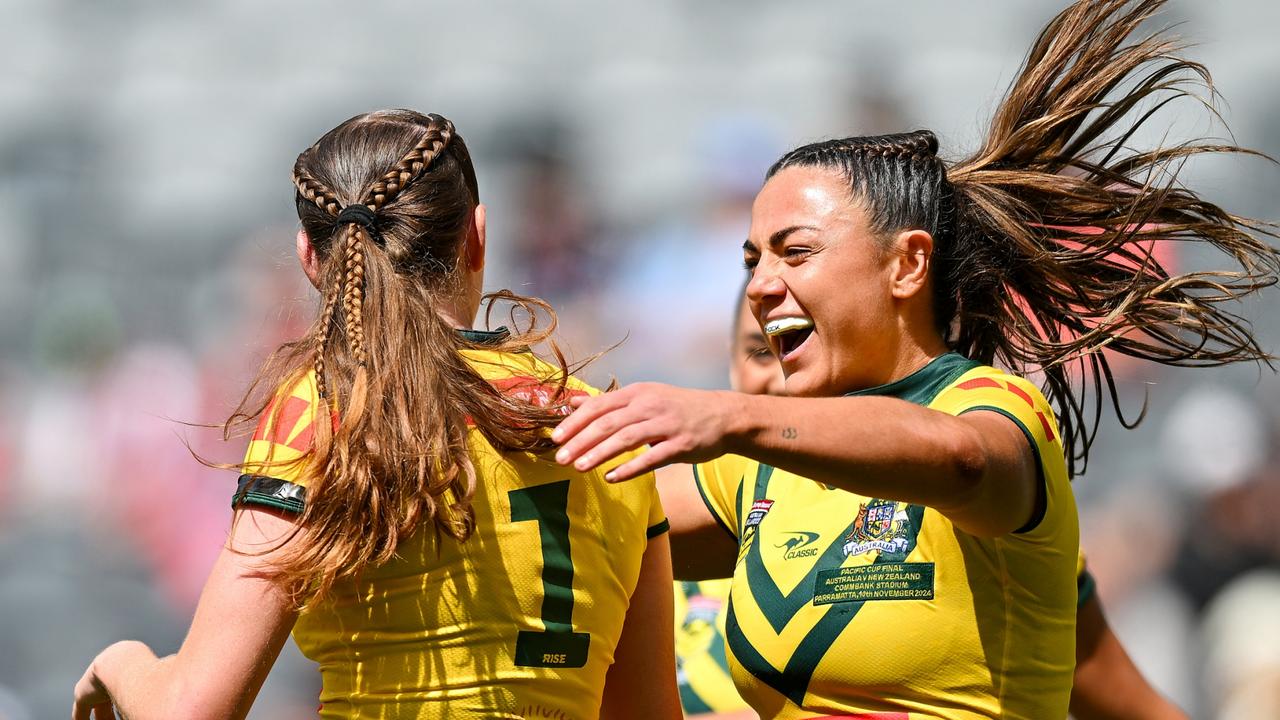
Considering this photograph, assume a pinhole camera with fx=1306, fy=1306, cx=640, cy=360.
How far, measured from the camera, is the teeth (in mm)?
2148

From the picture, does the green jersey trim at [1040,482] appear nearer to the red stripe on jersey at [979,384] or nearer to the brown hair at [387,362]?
the red stripe on jersey at [979,384]

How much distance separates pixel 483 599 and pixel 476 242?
1.81ft

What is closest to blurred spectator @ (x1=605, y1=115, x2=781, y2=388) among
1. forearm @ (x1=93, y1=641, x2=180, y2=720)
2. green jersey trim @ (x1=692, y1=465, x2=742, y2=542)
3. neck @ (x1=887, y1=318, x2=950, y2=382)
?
green jersey trim @ (x1=692, y1=465, x2=742, y2=542)

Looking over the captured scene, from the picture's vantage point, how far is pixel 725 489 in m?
2.46

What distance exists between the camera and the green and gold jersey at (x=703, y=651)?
10.6ft

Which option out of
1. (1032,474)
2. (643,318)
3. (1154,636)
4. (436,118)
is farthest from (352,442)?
(643,318)

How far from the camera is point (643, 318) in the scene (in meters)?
6.33

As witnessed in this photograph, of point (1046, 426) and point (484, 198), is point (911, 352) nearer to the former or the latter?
point (1046, 426)

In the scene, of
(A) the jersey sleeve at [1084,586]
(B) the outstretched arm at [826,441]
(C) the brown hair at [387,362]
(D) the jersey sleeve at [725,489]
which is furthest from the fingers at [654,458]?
(A) the jersey sleeve at [1084,586]

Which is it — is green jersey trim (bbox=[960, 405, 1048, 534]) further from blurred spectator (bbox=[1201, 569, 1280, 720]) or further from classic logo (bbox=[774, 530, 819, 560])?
blurred spectator (bbox=[1201, 569, 1280, 720])

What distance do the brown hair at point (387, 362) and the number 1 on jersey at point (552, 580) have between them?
0.08 metres

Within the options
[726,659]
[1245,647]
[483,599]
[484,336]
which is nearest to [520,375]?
[484,336]

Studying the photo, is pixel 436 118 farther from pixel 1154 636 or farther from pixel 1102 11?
pixel 1154 636

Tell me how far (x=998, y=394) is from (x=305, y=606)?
102cm
